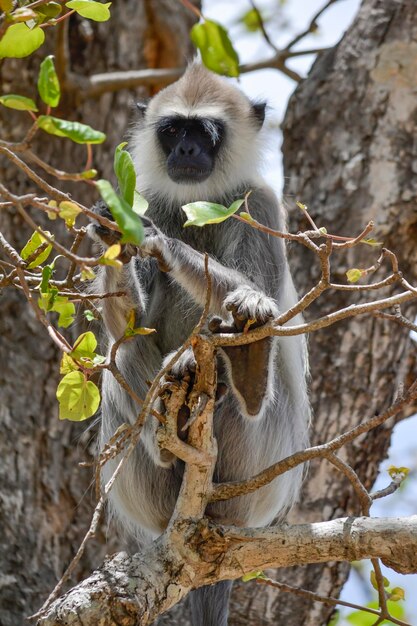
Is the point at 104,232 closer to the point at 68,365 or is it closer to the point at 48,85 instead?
the point at 68,365

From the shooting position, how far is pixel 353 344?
4.17m

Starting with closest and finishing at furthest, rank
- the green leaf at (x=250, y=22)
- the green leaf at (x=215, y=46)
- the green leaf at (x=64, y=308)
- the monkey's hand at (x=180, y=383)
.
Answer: the green leaf at (x=215, y=46)
the green leaf at (x=64, y=308)
the monkey's hand at (x=180, y=383)
the green leaf at (x=250, y=22)

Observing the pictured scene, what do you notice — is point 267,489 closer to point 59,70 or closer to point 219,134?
point 219,134

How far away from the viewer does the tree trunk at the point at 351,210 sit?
4059 millimetres

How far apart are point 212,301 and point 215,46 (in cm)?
179

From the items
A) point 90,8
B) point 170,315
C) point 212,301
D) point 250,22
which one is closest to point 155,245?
point 212,301

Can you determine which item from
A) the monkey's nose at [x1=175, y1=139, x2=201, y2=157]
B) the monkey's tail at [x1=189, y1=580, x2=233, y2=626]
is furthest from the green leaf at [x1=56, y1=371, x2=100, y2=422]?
the monkey's nose at [x1=175, y1=139, x2=201, y2=157]

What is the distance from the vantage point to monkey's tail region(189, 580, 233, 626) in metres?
3.50

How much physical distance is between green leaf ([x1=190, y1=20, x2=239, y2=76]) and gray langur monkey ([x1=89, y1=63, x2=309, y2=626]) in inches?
55.1

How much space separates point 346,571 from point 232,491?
1.41 m

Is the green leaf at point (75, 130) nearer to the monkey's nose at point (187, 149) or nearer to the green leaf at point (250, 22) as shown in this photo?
the monkey's nose at point (187, 149)

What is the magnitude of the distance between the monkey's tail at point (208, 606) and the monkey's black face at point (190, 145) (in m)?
1.61

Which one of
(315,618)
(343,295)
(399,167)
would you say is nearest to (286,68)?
(399,167)

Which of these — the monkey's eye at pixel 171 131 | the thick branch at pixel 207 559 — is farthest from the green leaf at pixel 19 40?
the monkey's eye at pixel 171 131
